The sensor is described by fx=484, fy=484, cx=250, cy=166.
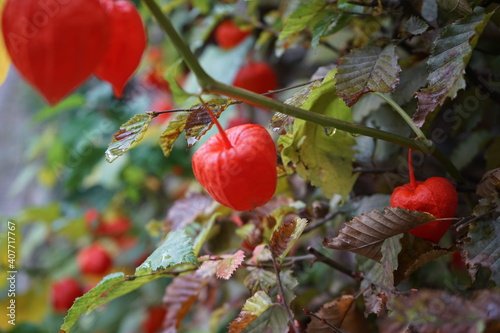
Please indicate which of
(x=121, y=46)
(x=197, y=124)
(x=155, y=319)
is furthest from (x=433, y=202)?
(x=155, y=319)

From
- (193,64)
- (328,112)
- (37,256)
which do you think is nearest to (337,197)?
(328,112)

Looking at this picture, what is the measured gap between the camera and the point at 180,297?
0.76 m

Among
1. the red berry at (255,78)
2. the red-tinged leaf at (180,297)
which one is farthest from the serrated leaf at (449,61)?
the red berry at (255,78)

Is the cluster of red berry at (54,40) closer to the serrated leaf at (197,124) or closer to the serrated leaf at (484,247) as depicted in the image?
the serrated leaf at (197,124)

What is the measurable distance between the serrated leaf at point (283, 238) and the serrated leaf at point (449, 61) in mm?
191

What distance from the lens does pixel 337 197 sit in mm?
816

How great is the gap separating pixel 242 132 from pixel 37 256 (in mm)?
2686

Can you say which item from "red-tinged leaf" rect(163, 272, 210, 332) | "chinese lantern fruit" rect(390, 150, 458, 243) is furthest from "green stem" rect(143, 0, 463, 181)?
"red-tinged leaf" rect(163, 272, 210, 332)

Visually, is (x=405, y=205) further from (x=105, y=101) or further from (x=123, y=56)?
(x=105, y=101)

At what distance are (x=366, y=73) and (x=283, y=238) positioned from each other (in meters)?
0.22

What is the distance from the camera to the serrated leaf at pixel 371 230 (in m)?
0.52

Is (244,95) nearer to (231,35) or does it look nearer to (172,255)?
(172,255)

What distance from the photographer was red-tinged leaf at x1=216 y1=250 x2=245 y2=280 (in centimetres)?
59

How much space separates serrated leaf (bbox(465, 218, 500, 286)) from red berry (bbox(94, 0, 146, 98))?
1.35 feet
